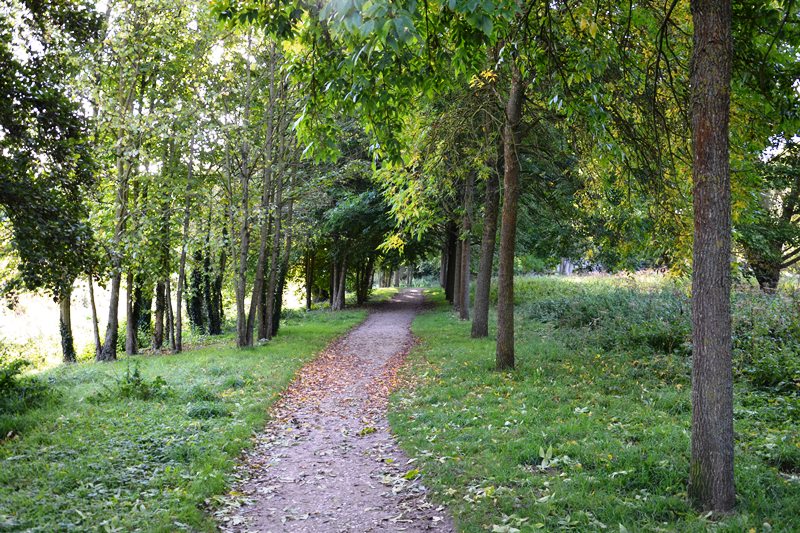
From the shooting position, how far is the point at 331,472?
6777 millimetres

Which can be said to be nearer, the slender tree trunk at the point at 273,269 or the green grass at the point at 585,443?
the green grass at the point at 585,443

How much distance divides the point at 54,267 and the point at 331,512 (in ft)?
16.3

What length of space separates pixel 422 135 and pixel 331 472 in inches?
273

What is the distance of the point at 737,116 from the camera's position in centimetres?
700

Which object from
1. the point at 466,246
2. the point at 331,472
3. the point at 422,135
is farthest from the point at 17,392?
the point at 466,246

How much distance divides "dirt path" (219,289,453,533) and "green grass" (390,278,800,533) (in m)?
0.33

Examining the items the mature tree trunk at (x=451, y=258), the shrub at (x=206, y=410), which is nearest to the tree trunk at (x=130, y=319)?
the shrub at (x=206, y=410)

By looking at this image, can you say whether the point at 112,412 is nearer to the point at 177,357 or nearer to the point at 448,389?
the point at 448,389

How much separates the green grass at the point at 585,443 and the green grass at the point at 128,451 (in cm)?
246

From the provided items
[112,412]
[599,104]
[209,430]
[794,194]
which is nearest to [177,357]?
[112,412]

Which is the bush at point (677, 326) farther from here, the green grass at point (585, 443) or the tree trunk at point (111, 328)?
the tree trunk at point (111, 328)

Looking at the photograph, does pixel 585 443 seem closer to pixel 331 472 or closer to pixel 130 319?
pixel 331 472

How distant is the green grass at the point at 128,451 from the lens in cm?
496

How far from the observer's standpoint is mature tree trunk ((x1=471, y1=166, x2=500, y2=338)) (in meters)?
15.2
